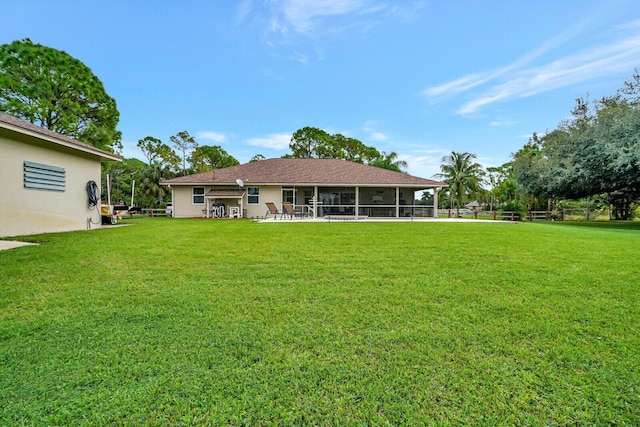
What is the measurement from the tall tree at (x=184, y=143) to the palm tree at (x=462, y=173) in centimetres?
3174

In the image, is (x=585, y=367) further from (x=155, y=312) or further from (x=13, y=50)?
(x=13, y=50)

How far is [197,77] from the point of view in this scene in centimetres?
1908

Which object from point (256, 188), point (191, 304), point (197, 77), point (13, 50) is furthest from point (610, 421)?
point (13, 50)

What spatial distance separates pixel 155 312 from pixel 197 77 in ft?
65.1

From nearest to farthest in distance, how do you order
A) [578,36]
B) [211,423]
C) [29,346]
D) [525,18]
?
[211,423] < [29,346] < [525,18] < [578,36]

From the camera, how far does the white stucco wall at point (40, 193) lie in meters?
8.34

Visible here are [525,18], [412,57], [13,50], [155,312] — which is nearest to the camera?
[155,312]

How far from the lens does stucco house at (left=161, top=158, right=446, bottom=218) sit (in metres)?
19.4

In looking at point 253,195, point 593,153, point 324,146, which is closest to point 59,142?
point 253,195

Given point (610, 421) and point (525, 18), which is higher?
point (525, 18)

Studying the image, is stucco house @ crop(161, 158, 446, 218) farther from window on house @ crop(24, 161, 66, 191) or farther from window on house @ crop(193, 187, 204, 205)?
window on house @ crop(24, 161, 66, 191)

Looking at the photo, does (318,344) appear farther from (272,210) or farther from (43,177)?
(272,210)

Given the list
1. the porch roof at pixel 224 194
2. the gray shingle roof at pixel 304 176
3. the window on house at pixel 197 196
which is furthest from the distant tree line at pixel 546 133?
the porch roof at pixel 224 194

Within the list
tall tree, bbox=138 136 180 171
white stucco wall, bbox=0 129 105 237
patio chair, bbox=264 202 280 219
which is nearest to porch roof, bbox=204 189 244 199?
patio chair, bbox=264 202 280 219
